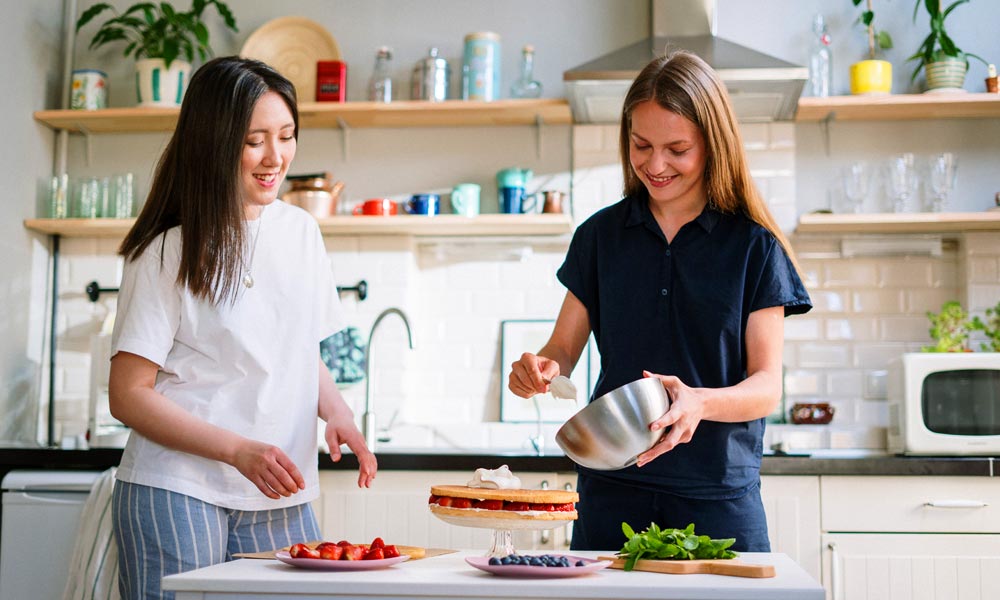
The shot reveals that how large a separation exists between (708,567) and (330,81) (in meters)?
2.92

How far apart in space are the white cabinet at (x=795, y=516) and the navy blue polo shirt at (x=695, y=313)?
4.24 feet

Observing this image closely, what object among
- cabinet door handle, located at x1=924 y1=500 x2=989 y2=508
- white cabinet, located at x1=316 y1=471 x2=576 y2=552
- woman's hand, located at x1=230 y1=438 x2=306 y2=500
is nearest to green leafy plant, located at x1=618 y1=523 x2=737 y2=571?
woman's hand, located at x1=230 y1=438 x2=306 y2=500

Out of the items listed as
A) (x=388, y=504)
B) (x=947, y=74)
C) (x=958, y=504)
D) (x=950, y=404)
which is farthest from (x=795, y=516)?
(x=947, y=74)

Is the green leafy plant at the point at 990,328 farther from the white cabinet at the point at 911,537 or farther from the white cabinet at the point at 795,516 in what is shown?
the white cabinet at the point at 795,516

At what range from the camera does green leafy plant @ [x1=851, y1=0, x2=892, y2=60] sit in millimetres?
3818

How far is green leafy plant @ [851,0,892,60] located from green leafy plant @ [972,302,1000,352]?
0.99 meters

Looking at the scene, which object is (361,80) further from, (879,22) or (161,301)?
(161,301)

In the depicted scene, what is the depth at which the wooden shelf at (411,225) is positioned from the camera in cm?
374

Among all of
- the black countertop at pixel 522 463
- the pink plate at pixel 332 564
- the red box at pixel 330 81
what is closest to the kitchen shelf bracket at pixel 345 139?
the red box at pixel 330 81

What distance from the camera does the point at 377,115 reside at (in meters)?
3.88

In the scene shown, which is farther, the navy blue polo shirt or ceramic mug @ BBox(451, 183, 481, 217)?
ceramic mug @ BBox(451, 183, 481, 217)

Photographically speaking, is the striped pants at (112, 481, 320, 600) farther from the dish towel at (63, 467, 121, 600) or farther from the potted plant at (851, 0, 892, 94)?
the potted plant at (851, 0, 892, 94)

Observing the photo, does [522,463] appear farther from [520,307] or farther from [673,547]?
[673,547]

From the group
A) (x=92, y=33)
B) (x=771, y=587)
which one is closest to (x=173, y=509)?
(x=771, y=587)
